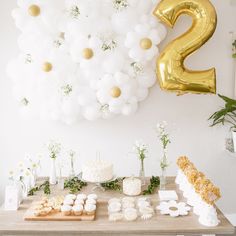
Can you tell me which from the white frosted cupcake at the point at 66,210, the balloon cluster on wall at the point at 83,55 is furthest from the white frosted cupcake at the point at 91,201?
the balloon cluster on wall at the point at 83,55

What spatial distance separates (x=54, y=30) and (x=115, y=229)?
1417mm

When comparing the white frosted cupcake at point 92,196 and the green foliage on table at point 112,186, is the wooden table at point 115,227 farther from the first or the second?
the green foliage on table at point 112,186

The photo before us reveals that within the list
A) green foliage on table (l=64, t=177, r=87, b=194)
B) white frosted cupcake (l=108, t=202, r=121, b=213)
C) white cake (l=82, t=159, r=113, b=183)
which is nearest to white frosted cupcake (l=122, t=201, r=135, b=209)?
white frosted cupcake (l=108, t=202, r=121, b=213)

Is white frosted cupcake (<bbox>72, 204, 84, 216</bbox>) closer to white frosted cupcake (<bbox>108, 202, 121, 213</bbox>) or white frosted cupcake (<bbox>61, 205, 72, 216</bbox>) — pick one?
white frosted cupcake (<bbox>61, 205, 72, 216</bbox>)

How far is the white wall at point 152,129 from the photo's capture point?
8.51 feet

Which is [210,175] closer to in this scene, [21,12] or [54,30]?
[54,30]

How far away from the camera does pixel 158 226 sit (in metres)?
1.65

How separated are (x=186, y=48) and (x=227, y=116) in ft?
2.47

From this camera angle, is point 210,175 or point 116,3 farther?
point 210,175

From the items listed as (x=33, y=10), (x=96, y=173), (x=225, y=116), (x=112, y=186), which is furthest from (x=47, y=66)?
(x=225, y=116)

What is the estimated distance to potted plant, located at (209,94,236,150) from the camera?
2.39 meters

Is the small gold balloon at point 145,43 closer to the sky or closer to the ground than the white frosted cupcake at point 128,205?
closer to the sky

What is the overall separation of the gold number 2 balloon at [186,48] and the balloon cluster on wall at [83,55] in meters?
0.15

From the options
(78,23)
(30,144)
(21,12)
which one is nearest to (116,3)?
(78,23)
